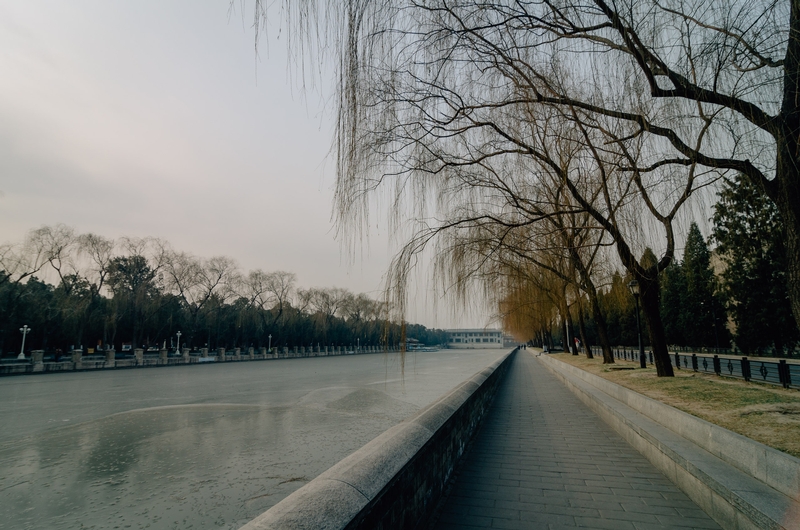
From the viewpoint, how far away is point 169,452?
24.8 ft

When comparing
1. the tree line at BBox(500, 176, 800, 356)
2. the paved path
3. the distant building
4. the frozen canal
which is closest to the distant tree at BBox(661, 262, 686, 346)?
the tree line at BBox(500, 176, 800, 356)

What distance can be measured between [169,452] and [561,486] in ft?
21.0

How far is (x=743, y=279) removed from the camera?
30.3 meters

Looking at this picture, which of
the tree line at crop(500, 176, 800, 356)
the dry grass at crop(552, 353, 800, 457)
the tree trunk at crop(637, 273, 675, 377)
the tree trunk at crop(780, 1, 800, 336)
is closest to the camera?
the dry grass at crop(552, 353, 800, 457)

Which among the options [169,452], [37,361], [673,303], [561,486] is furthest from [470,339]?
[561,486]

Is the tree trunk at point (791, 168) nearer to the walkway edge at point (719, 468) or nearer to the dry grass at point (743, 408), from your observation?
the dry grass at point (743, 408)

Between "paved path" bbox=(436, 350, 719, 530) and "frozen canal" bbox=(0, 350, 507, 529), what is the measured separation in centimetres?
173

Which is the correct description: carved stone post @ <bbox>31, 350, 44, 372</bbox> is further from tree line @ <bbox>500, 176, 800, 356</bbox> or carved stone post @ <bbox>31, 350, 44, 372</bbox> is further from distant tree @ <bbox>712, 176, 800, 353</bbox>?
distant tree @ <bbox>712, 176, 800, 353</bbox>

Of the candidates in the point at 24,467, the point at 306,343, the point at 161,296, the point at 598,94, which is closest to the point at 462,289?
the point at 598,94

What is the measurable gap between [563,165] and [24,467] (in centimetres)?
933

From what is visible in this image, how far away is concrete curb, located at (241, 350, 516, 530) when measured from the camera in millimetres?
1939

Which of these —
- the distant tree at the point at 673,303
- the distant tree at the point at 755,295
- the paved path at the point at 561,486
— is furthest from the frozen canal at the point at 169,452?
the distant tree at the point at 673,303

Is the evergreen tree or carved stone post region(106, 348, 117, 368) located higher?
the evergreen tree

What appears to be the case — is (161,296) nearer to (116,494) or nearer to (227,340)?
(227,340)
